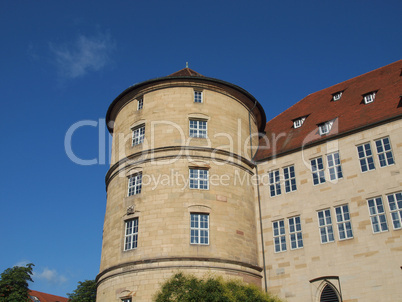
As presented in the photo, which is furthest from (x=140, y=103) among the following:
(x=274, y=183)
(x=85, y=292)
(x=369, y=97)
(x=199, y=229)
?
(x=85, y=292)

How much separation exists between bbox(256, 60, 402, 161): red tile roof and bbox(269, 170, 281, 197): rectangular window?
48.6 inches

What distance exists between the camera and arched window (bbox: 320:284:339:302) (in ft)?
70.6

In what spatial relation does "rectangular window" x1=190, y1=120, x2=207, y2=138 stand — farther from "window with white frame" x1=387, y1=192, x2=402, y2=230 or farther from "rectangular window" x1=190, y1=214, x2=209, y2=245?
"window with white frame" x1=387, y1=192, x2=402, y2=230

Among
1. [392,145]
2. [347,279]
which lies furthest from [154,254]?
[392,145]

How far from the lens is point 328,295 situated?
71.3ft

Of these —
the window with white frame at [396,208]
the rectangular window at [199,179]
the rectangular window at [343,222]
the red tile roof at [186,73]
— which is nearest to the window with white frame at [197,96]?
the red tile roof at [186,73]

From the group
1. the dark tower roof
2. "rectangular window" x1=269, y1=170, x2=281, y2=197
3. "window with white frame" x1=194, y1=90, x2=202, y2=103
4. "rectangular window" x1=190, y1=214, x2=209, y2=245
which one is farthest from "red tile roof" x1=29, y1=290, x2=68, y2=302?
"rectangular window" x1=269, y1=170, x2=281, y2=197

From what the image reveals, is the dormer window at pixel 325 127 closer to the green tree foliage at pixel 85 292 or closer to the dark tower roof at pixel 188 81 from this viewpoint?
the dark tower roof at pixel 188 81

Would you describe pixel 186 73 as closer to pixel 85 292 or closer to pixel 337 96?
pixel 337 96

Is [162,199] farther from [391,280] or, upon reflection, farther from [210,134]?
[391,280]

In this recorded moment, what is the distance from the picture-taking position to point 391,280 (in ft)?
65.0

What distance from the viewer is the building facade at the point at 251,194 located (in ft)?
70.5

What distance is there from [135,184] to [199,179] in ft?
12.9

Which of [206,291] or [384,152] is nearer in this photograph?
[206,291]
